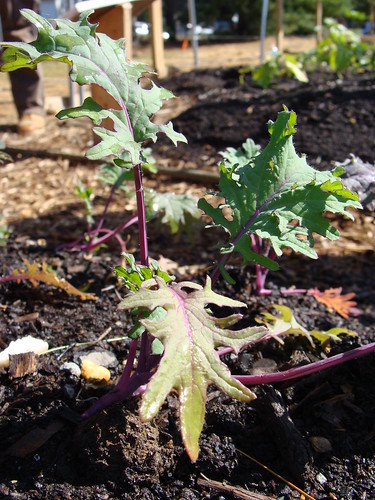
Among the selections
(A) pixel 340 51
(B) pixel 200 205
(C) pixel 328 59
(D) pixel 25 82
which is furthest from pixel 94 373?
(C) pixel 328 59

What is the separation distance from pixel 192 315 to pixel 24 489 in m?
0.64

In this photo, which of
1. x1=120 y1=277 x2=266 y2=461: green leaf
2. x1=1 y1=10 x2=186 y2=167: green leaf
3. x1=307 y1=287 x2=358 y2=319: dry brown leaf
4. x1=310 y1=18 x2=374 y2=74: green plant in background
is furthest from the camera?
x1=310 y1=18 x2=374 y2=74: green plant in background

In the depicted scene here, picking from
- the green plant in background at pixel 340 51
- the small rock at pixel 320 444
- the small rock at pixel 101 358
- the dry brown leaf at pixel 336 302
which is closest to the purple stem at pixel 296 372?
the small rock at pixel 320 444

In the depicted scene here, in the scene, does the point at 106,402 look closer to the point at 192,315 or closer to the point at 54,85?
the point at 192,315

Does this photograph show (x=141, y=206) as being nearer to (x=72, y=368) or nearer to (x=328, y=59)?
(x=72, y=368)

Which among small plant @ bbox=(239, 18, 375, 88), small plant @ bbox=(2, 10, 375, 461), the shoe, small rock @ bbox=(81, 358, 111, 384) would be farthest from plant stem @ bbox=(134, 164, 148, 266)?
small plant @ bbox=(239, 18, 375, 88)

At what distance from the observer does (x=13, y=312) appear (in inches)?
87.7

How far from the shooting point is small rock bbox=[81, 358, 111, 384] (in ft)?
6.03

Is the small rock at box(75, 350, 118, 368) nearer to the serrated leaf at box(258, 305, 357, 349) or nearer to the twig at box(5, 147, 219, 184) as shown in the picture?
the serrated leaf at box(258, 305, 357, 349)

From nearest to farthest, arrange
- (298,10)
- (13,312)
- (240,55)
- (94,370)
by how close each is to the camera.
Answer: (94,370)
(13,312)
(240,55)
(298,10)

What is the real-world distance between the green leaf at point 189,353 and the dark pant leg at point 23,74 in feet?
14.3

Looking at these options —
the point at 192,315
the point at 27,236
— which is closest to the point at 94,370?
the point at 192,315

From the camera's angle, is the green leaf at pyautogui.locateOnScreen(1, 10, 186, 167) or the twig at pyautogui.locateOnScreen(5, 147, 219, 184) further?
the twig at pyautogui.locateOnScreen(5, 147, 219, 184)

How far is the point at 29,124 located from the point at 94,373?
3.89m
